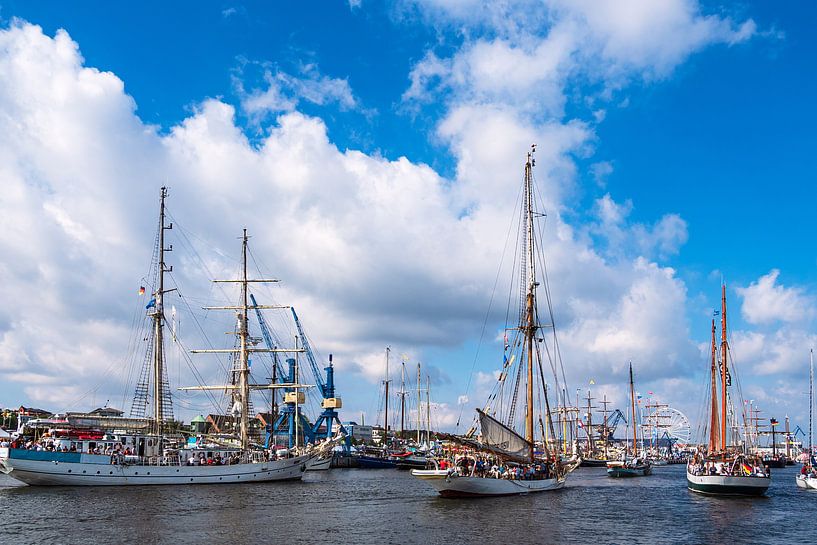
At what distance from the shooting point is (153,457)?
79.0 metres

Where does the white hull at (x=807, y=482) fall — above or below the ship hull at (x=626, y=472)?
above

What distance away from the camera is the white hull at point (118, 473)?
7238 centimetres

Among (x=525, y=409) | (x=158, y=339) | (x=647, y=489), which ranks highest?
(x=158, y=339)

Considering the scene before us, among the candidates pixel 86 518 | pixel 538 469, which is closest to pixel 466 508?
pixel 538 469

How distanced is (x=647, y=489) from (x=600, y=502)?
26.9m

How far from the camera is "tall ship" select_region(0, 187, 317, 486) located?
72.9 metres

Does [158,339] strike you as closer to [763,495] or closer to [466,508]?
[466,508]

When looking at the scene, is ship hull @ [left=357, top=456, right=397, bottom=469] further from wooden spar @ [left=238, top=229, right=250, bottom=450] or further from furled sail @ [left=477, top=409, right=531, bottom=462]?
furled sail @ [left=477, top=409, right=531, bottom=462]

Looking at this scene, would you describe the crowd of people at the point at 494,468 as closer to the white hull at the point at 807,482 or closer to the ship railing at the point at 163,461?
the ship railing at the point at 163,461

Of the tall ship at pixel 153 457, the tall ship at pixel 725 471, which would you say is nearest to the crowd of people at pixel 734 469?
the tall ship at pixel 725 471

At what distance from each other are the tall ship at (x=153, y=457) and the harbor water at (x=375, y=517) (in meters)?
2.47

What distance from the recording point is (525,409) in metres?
75.6

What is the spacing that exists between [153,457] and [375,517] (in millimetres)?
34359

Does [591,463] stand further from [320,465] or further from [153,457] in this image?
[153,457]
